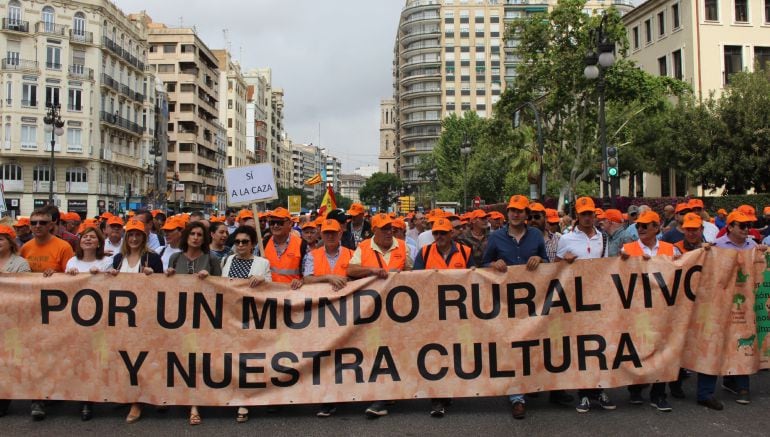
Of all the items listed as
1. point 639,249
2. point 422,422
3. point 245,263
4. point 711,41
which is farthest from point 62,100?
point 639,249

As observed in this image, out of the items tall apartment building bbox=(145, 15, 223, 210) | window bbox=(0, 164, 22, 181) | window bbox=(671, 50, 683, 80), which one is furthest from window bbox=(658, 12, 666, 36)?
tall apartment building bbox=(145, 15, 223, 210)

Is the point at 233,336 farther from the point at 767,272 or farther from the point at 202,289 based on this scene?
the point at 767,272

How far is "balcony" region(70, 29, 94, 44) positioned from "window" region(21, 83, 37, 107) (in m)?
4.88

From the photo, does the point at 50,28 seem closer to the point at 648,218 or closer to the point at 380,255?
the point at 380,255

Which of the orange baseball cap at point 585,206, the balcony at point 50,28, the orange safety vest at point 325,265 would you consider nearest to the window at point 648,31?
the orange baseball cap at point 585,206

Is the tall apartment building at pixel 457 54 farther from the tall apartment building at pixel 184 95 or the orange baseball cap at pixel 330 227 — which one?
the orange baseball cap at pixel 330 227

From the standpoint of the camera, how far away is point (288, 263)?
6.70m

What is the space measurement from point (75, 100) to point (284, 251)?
172 feet

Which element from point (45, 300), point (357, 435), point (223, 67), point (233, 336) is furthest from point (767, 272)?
point (223, 67)

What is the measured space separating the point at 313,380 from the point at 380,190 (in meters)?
121

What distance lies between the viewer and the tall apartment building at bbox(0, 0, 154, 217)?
5053cm

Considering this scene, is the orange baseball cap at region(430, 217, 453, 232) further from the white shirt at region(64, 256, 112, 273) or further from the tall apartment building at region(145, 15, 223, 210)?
the tall apartment building at region(145, 15, 223, 210)

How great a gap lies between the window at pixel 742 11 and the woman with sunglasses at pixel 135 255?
42.3 metres

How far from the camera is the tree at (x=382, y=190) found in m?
125
